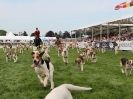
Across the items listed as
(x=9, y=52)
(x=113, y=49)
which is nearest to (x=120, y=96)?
(x=9, y=52)

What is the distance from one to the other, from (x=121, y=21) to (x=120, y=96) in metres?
37.1

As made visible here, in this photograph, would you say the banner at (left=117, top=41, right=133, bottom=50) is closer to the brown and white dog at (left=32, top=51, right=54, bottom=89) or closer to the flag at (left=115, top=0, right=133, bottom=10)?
the flag at (left=115, top=0, right=133, bottom=10)

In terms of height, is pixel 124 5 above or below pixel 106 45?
above

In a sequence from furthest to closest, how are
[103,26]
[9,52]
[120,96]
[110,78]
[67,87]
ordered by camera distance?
[103,26], [9,52], [110,78], [120,96], [67,87]

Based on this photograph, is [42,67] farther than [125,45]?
No

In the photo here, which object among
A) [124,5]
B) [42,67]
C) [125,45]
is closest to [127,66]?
[42,67]

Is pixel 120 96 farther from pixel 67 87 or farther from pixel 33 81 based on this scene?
pixel 67 87

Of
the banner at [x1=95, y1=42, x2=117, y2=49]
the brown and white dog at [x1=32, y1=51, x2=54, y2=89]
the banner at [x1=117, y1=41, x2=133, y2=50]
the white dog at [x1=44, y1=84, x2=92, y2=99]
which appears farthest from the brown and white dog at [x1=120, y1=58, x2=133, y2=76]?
the banner at [x1=95, y1=42, x2=117, y2=49]

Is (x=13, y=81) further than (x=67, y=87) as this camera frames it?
Yes

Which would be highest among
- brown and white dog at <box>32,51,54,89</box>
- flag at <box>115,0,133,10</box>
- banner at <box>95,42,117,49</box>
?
flag at <box>115,0,133,10</box>

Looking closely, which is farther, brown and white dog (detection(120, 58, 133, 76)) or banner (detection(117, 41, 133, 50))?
banner (detection(117, 41, 133, 50))

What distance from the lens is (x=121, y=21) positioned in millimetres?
49250

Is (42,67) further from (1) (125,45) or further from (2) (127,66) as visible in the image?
(1) (125,45)

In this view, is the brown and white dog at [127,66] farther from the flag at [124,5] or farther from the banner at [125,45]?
the flag at [124,5]
